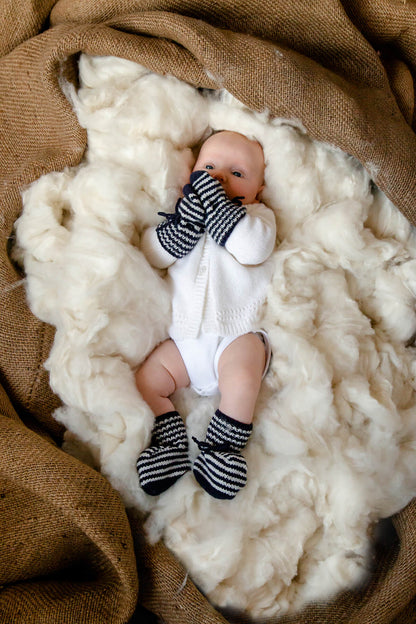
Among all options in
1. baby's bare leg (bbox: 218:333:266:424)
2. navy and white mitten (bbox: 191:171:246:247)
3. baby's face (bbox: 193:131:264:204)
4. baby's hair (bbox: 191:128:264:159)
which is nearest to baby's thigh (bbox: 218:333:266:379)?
baby's bare leg (bbox: 218:333:266:424)

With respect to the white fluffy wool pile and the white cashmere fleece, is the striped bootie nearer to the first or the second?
the white fluffy wool pile

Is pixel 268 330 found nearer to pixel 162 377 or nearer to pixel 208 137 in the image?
pixel 162 377

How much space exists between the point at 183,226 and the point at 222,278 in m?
0.15

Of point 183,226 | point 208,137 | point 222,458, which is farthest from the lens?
point 208,137

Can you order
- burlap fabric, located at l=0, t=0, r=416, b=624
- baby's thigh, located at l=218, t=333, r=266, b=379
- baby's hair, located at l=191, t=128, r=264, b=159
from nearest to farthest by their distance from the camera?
1. burlap fabric, located at l=0, t=0, r=416, b=624
2. baby's thigh, located at l=218, t=333, r=266, b=379
3. baby's hair, located at l=191, t=128, r=264, b=159

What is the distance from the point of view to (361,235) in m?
1.27

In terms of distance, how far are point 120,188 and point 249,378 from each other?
1.65 ft

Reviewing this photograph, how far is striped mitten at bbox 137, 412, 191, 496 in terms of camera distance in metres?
1.12

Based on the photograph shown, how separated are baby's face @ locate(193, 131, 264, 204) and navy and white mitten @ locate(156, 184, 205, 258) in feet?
0.28

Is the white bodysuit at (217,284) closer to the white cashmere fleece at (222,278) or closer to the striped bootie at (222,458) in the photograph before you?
the white cashmere fleece at (222,278)

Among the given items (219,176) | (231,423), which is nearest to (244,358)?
(231,423)

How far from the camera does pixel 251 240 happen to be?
1.22 metres

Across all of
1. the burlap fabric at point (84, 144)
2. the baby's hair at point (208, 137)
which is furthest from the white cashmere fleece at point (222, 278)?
the burlap fabric at point (84, 144)

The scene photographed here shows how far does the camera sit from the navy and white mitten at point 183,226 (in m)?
1.23
